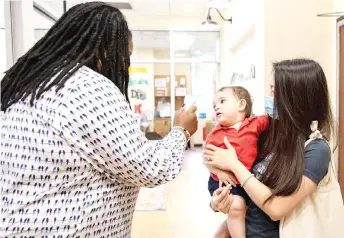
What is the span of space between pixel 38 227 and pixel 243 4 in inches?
224

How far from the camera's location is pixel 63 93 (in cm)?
88

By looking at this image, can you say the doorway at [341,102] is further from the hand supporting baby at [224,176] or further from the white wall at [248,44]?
the hand supporting baby at [224,176]

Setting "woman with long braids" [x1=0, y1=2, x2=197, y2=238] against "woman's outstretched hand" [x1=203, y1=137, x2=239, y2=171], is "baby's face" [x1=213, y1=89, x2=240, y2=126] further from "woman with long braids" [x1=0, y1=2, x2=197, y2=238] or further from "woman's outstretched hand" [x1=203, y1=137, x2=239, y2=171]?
"woman with long braids" [x1=0, y1=2, x2=197, y2=238]

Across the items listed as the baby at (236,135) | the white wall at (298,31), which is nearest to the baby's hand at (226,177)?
the baby at (236,135)

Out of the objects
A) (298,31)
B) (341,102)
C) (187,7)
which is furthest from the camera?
(187,7)

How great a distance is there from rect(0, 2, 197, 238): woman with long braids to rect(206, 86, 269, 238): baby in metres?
0.41

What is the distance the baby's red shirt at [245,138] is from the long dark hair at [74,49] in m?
0.58

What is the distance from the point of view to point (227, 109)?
4.94ft

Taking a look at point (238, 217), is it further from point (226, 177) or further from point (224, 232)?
point (224, 232)

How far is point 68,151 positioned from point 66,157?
0.02 m

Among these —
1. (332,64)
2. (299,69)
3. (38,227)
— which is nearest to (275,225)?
(299,69)

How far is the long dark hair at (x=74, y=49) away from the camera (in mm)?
961

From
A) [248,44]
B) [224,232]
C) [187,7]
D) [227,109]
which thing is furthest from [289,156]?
[187,7]

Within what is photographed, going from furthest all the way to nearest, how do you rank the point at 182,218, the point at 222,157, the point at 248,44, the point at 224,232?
the point at 248,44
the point at 182,218
the point at 224,232
the point at 222,157
